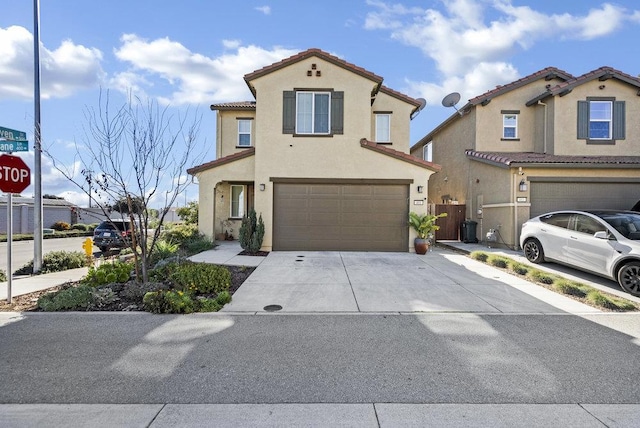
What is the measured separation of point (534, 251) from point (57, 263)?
13.5m

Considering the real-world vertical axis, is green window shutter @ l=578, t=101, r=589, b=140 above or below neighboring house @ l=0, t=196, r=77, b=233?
above

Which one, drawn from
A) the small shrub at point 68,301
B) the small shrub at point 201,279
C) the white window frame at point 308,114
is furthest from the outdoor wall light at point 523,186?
the small shrub at point 68,301

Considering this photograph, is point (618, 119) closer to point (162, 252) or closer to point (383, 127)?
point (383, 127)

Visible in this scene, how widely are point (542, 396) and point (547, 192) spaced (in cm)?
1158

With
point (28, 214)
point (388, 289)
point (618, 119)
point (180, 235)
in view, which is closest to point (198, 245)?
point (180, 235)

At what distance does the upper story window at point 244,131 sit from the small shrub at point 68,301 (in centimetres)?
1151

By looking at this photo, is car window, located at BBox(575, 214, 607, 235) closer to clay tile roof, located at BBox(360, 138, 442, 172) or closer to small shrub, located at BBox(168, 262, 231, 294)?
clay tile roof, located at BBox(360, 138, 442, 172)

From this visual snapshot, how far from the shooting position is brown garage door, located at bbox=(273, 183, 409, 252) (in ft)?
38.5

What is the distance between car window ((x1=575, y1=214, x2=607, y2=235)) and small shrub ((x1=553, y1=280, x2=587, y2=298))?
5.94ft

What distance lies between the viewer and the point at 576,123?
1373cm

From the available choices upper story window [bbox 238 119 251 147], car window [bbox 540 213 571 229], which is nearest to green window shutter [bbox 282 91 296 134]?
upper story window [bbox 238 119 251 147]

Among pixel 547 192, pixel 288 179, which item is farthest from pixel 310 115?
pixel 547 192

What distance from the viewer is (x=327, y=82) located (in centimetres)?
1199

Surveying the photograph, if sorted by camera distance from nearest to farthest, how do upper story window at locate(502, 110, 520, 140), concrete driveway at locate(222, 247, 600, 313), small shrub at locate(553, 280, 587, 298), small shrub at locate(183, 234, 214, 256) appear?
concrete driveway at locate(222, 247, 600, 313) → small shrub at locate(553, 280, 587, 298) → small shrub at locate(183, 234, 214, 256) → upper story window at locate(502, 110, 520, 140)
